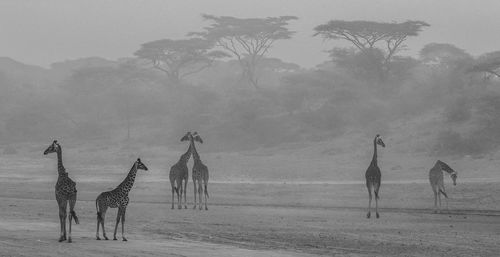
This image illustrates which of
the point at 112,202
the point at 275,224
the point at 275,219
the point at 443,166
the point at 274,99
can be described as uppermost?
the point at 274,99

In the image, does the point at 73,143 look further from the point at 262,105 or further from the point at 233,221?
the point at 233,221

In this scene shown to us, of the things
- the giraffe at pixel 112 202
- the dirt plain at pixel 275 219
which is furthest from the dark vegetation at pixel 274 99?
the giraffe at pixel 112 202

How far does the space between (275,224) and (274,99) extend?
41.4 meters

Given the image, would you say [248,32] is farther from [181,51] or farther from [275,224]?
[275,224]

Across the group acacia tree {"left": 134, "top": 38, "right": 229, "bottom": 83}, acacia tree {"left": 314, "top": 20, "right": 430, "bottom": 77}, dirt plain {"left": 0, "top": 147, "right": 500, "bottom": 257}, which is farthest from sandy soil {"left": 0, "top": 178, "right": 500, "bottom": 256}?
acacia tree {"left": 134, "top": 38, "right": 229, "bottom": 83}

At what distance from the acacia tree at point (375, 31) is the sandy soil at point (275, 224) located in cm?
3136

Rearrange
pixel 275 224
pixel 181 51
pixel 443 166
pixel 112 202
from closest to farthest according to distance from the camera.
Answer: pixel 112 202, pixel 275 224, pixel 443 166, pixel 181 51

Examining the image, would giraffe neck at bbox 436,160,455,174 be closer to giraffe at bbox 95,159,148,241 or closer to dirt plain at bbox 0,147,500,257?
dirt plain at bbox 0,147,500,257

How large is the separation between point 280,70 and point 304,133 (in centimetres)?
4423

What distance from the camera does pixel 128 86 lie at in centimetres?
7231

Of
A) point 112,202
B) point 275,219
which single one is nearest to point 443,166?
point 275,219

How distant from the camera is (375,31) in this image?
205 feet

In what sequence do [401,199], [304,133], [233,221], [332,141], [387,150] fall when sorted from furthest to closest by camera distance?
[304,133] < [332,141] < [387,150] < [401,199] < [233,221]

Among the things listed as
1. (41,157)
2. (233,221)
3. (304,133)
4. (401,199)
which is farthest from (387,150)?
(233,221)
